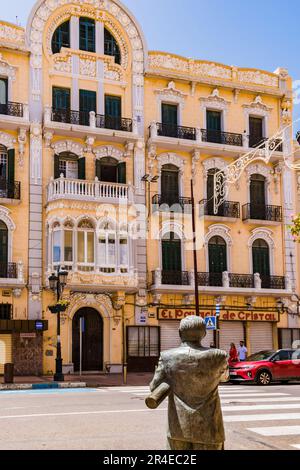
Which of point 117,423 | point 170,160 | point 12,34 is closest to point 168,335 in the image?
point 170,160

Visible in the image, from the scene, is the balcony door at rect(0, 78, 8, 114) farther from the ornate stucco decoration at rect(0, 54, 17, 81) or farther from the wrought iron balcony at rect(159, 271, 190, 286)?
the wrought iron balcony at rect(159, 271, 190, 286)

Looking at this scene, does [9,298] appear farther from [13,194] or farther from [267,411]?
[267,411]

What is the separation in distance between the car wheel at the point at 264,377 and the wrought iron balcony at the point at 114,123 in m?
13.6

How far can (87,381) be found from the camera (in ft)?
79.7

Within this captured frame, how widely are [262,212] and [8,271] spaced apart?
13420 mm

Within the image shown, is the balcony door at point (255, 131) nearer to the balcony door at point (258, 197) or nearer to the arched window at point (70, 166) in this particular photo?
the balcony door at point (258, 197)

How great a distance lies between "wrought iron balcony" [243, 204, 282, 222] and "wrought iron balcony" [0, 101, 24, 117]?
12.1 metres

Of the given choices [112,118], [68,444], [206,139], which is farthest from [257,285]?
[68,444]

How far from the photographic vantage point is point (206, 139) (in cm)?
3238

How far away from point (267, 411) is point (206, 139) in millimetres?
20477

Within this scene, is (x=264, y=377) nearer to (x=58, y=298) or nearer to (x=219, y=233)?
(x=58, y=298)

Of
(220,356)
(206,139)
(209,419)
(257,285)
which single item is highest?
(206,139)

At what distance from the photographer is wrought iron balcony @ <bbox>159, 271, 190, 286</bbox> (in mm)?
30109

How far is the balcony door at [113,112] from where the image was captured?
30578 millimetres
